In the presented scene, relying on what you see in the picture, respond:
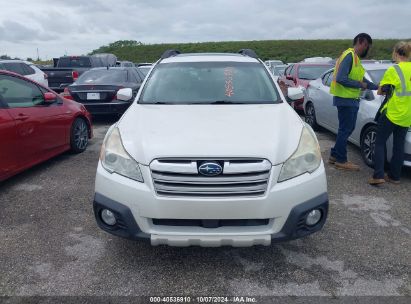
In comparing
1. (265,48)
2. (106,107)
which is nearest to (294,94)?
(106,107)

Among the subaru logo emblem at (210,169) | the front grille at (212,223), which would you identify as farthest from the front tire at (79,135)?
the subaru logo emblem at (210,169)

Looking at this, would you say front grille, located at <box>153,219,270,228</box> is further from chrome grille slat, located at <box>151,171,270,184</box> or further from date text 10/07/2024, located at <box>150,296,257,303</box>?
date text 10/07/2024, located at <box>150,296,257,303</box>

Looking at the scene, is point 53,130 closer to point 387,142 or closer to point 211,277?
point 211,277

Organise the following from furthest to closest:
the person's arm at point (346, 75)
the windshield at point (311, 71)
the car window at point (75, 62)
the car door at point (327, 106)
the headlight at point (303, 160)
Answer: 1. the car window at point (75, 62)
2. the windshield at point (311, 71)
3. the car door at point (327, 106)
4. the person's arm at point (346, 75)
5. the headlight at point (303, 160)

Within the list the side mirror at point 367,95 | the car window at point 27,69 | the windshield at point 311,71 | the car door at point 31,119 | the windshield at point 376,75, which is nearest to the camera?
the car door at point 31,119

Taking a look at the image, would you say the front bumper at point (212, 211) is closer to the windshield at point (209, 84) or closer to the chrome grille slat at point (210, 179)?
the chrome grille slat at point (210, 179)

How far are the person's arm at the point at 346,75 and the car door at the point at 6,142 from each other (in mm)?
4265

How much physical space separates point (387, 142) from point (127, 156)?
376 cm

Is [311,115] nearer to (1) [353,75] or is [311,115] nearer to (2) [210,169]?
(1) [353,75]

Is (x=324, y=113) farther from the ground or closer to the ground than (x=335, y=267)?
farther from the ground

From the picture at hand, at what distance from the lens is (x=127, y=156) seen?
2.78m

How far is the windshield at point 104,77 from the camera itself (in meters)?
9.15

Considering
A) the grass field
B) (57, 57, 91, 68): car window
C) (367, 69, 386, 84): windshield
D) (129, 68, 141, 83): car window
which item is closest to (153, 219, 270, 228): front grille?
(367, 69, 386, 84): windshield

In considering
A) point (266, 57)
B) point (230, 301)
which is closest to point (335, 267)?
point (230, 301)
